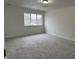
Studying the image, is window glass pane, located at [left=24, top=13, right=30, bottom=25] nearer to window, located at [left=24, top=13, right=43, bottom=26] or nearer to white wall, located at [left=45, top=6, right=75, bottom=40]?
window, located at [left=24, top=13, right=43, bottom=26]

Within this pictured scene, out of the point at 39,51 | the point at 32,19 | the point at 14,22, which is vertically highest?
the point at 32,19

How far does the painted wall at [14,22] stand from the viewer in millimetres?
5633

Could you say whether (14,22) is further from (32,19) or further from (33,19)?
(33,19)

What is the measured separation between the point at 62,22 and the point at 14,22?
364cm

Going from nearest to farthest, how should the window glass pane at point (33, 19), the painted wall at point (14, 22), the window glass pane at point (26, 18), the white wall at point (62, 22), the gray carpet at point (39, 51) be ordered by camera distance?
the gray carpet at point (39, 51)
the white wall at point (62, 22)
the painted wall at point (14, 22)
the window glass pane at point (26, 18)
the window glass pane at point (33, 19)

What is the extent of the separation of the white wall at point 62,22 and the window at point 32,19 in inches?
27.3

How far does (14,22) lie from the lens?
5.99 metres

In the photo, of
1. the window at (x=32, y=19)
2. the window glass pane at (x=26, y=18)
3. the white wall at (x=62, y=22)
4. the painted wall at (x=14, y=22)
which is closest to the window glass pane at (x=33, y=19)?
the window at (x=32, y=19)

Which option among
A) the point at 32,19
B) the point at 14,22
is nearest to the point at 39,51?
the point at 14,22

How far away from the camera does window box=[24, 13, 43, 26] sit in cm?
691

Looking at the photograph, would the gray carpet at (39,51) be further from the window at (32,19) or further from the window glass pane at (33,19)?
the window glass pane at (33,19)

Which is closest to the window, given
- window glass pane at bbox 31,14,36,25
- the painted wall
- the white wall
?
window glass pane at bbox 31,14,36,25

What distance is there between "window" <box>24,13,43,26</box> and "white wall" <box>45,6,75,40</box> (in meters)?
0.69

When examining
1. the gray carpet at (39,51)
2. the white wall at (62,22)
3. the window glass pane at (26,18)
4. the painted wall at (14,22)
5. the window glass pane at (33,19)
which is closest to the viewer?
the gray carpet at (39,51)
